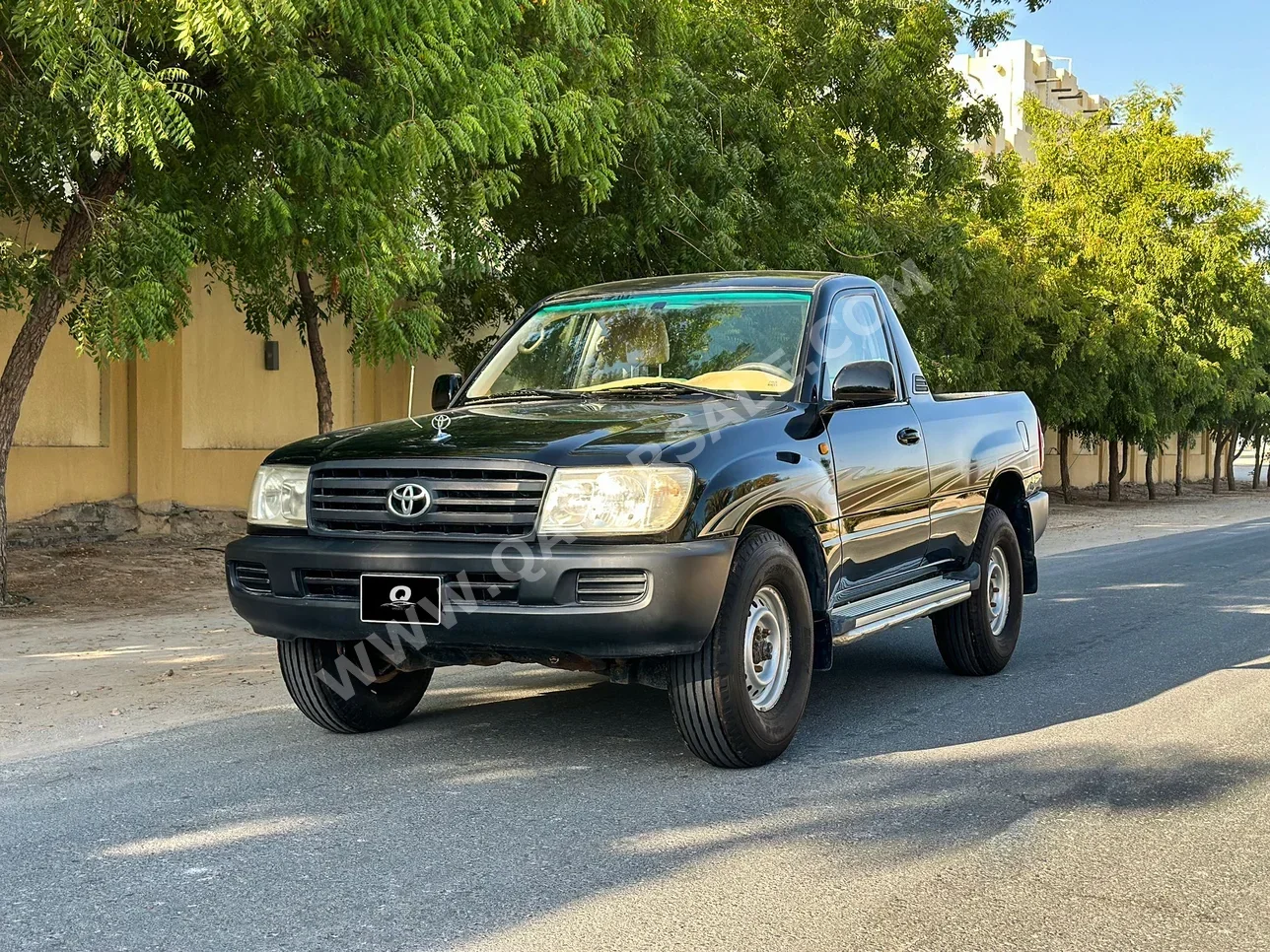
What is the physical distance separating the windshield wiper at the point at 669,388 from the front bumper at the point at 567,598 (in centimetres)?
108

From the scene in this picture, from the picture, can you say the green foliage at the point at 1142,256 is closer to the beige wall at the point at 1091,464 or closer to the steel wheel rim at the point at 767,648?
the beige wall at the point at 1091,464

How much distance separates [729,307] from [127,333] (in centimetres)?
447

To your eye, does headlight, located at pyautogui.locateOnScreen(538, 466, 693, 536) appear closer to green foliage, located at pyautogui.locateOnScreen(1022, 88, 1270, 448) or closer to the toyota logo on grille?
the toyota logo on grille

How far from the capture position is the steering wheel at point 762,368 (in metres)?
6.56

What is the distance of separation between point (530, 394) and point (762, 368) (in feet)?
3.54

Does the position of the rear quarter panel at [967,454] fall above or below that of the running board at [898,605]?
above

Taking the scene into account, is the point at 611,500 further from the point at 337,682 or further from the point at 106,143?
the point at 106,143

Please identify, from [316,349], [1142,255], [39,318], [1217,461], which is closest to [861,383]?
[39,318]

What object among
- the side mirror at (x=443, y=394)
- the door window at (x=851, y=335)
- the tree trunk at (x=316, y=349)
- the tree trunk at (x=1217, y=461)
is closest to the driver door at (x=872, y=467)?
the door window at (x=851, y=335)

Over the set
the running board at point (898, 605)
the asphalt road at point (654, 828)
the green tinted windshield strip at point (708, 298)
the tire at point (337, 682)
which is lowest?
the asphalt road at point (654, 828)

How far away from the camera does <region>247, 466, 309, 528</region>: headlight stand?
5.88m

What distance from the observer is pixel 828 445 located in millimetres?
6371

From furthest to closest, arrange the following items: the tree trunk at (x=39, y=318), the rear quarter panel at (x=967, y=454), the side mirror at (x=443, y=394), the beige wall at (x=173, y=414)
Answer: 1. the beige wall at (x=173, y=414)
2. the tree trunk at (x=39, y=318)
3. the rear quarter panel at (x=967, y=454)
4. the side mirror at (x=443, y=394)

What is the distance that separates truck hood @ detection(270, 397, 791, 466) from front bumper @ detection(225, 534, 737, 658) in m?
0.35
